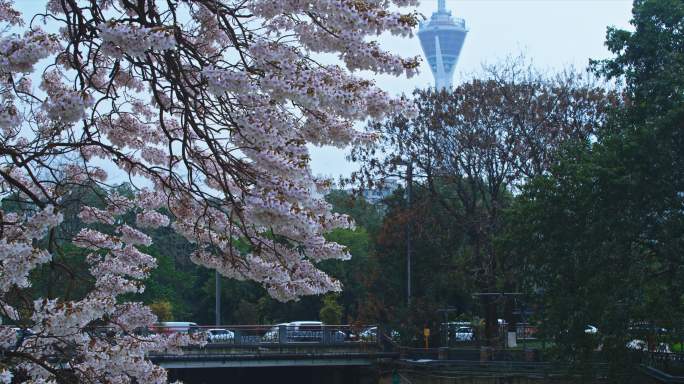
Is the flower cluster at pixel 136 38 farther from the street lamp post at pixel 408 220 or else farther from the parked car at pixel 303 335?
the parked car at pixel 303 335

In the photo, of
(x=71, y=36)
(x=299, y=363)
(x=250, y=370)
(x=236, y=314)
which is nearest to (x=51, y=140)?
(x=71, y=36)

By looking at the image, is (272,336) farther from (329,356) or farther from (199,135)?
(199,135)

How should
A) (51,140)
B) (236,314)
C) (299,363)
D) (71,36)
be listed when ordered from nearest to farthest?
(71,36) → (51,140) → (299,363) → (236,314)

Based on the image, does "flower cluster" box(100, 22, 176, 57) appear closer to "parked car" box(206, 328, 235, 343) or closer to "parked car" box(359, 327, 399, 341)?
"parked car" box(206, 328, 235, 343)

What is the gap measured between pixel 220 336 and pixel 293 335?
2.91m

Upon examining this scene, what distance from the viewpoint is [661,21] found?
981 inches

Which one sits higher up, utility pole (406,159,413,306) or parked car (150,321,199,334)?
utility pole (406,159,413,306)

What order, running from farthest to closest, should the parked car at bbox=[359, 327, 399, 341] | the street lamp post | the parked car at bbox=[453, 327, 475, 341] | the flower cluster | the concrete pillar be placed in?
the parked car at bbox=[359, 327, 399, 341]
the parked car at bbox=[453, 327, 475, 341]
the street lamp post
the concrete pillar
the flower cluster

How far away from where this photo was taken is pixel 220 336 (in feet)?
136

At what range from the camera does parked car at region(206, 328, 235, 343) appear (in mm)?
40138

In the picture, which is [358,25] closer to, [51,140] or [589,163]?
[51,140]

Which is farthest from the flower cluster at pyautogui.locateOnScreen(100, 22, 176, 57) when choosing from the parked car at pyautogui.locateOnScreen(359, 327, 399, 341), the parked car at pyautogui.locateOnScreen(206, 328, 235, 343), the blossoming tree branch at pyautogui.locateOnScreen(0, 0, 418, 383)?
the parked car at pyautogui.locateOnScreen(359, 327, 399, 341)

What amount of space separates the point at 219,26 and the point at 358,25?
200 cm

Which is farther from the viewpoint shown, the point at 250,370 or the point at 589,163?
the point at 250,370
